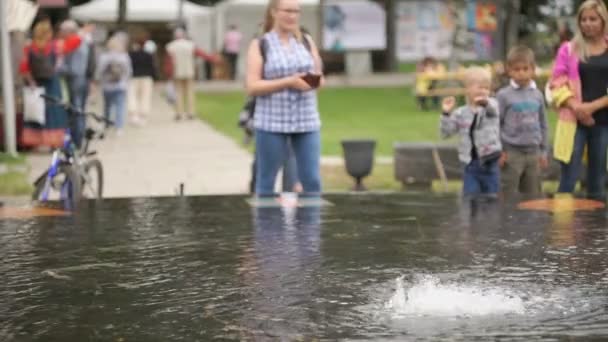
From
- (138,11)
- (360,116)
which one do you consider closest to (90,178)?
(360,116)

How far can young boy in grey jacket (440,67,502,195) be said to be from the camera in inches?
309

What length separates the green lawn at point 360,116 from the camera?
18.9 m

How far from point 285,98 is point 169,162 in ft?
26.3

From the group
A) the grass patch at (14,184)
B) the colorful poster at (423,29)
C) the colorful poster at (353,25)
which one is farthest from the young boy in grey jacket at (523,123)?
→ the colorful poster at (353,25)

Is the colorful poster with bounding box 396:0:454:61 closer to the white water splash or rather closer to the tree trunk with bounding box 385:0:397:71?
the tree trunk with bounding box 385:0:397:71

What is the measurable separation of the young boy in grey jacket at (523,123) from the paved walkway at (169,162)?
266 centimetres

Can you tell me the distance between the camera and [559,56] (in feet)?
25.9

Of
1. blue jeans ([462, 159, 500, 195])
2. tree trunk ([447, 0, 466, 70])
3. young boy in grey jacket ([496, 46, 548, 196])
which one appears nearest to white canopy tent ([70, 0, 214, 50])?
tree trunk ([447, 0, 466, 70])

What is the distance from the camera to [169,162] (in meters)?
15.2

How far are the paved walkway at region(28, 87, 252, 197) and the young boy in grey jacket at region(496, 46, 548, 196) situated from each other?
105 inches

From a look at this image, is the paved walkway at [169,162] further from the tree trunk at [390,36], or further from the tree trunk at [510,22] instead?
the tree trunk at [390,36]

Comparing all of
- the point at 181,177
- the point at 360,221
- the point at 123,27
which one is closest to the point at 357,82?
the point at 123,27

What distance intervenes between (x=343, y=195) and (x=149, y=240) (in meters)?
1.74

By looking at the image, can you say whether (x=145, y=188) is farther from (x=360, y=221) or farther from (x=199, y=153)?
(x=360, y=221)
